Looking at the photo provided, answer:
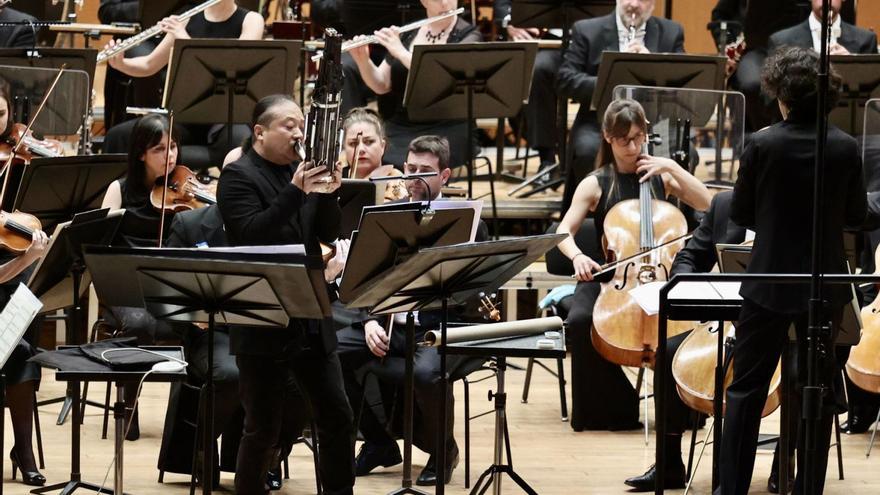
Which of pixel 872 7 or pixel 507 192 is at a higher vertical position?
pixel 872 7

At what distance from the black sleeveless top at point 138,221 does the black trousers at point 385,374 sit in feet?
2.98

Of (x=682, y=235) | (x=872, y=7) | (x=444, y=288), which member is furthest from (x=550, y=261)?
(x=872, y=7)

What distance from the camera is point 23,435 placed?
4.79m

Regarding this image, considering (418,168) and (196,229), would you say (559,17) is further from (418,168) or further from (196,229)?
(196,229)

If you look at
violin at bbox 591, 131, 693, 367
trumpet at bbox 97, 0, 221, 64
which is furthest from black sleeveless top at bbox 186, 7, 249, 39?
violin at bbox 591, 131, 693, 367

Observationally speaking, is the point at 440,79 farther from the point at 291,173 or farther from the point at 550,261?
the point at 291,173

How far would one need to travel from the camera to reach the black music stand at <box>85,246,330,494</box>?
3568 mm

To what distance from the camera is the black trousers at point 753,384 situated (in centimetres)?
399

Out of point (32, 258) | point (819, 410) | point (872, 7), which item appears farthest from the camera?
point (872, 7)

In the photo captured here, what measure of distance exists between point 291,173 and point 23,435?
4.74 ft

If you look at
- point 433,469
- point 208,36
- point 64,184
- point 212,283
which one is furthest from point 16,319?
point 208,36

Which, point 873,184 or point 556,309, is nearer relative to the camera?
point 873,184

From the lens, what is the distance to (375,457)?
516 centimetres

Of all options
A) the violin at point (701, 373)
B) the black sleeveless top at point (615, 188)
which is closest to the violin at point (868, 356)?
the violin at point (701, 373)
